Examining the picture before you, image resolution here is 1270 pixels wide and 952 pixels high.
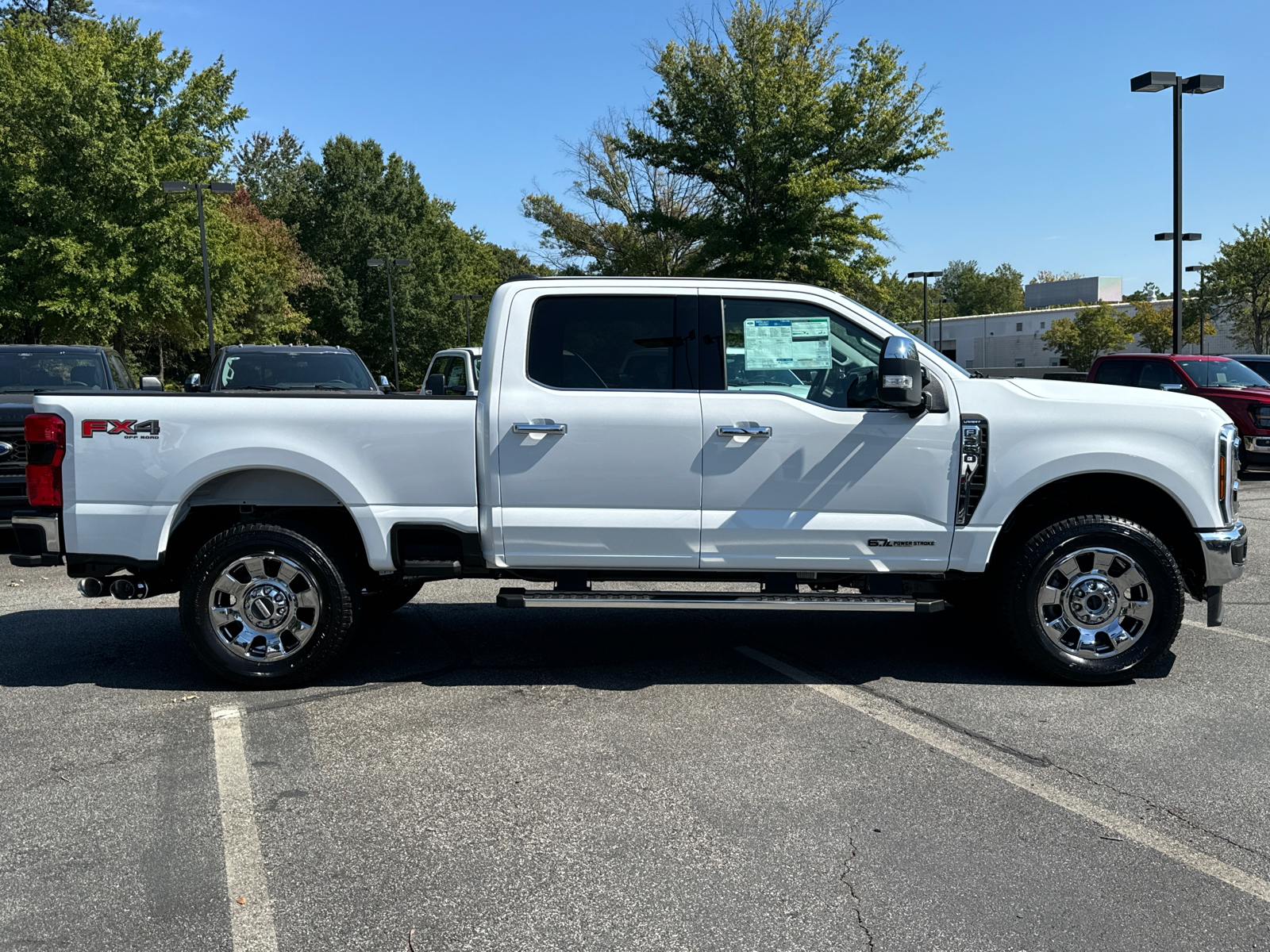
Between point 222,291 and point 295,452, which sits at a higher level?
point 222,291

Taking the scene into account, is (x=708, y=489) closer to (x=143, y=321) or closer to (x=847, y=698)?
(x=847, y=698)

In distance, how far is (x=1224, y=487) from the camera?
538 cm

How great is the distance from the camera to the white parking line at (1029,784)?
11.2 feet

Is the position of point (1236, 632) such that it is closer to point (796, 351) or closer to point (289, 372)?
point (796, 351)

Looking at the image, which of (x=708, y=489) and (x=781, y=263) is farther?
(x=781, y=263)

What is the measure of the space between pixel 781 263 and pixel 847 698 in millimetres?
25809

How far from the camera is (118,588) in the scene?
17.9 feet

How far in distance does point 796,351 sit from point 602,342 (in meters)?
1.00

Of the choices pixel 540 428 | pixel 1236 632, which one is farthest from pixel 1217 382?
pixel 540 428

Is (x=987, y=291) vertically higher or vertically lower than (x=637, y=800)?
higher

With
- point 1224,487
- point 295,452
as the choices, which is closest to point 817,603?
point 1224,487

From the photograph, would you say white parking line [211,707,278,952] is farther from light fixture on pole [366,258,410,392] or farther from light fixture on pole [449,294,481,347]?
light fixture on pole [449,294,481,347]

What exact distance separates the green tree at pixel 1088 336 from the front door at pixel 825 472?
229 feet

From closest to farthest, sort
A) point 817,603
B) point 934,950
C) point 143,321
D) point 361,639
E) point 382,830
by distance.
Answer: point 934,950
point 382,830
point 817,603
point 361,639
point 143,321
